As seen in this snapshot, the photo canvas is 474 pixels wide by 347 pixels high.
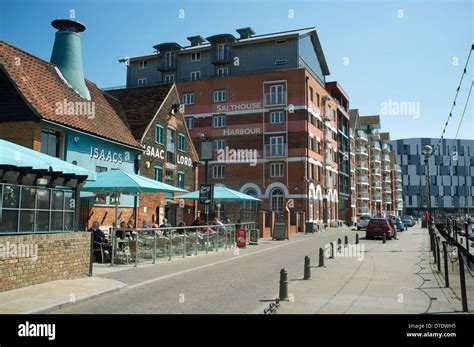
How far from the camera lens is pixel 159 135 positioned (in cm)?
2744

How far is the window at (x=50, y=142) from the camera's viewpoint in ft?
57.8

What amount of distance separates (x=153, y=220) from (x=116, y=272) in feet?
41.2

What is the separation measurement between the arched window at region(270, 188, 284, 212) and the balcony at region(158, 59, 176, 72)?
817 inches

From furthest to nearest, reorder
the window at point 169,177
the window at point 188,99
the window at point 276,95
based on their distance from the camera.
→ the window at point 188,99, the window at point 276,95, the window at point 169,177

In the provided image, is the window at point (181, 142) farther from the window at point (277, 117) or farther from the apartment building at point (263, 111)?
the window at point (277, 117)

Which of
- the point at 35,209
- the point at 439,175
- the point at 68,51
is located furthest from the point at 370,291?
the point at 439,175

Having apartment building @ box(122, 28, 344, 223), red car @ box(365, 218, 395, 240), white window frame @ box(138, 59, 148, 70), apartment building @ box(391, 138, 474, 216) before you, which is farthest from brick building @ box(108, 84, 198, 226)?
apartment building @ box(391, 138, 474, 216)

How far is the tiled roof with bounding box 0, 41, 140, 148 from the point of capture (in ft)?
57.0

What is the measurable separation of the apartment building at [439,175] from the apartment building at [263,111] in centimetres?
8180

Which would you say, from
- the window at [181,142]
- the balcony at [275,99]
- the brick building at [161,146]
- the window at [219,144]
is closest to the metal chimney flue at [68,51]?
the brick building at [161,146]

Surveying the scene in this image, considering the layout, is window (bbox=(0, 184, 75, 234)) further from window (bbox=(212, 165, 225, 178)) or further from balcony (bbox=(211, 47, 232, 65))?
balcony (bbox=(211, 47, 232, 65))
